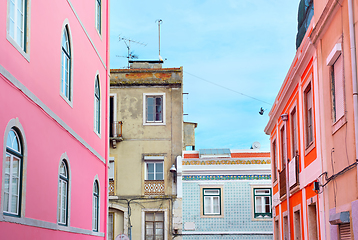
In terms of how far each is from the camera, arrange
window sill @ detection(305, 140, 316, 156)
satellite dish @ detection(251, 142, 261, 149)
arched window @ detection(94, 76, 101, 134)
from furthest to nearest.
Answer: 1. satellite dish @ detection(251, 142, 261, 149)
2. arched window @ detection(94, 76, 101, 134)
3. window sill @ detection(305, 140, 316, 156)

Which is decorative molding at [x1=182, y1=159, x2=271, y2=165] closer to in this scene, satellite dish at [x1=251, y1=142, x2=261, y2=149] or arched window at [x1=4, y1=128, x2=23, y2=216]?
satellite dish at [x1=251, y1=142, x2=261, y2=149]

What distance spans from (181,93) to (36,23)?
17.6 meters

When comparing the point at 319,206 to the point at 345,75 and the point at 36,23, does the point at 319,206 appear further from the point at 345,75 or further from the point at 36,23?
the point at 36,23

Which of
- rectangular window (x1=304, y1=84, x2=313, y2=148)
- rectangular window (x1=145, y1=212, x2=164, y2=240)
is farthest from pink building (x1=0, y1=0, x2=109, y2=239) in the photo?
rectangular window (x1=145, y1=212, x2=164, y2=240)

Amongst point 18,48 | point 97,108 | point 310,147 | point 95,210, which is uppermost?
point 97,108

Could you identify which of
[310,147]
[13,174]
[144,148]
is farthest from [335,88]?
[144,148]

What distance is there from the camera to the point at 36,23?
1044cm

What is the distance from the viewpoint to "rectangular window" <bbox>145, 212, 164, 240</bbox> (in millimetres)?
26298

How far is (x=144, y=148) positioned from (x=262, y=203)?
654 centimetres

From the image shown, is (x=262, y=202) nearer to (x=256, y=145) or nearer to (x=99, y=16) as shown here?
(x=256, y=145)

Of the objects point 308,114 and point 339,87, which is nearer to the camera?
point 339,87

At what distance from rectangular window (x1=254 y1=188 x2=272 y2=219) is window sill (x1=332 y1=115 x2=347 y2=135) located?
16.8m

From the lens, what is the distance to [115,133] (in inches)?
1084

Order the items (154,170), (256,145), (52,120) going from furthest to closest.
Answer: (256,145), (154,170), (52,120)
